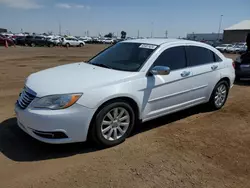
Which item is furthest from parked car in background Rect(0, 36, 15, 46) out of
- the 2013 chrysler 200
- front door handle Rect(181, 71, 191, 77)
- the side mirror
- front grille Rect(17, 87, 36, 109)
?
the side mirror

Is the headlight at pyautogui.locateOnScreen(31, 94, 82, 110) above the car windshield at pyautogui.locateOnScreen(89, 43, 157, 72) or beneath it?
beneath

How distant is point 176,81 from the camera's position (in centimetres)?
468

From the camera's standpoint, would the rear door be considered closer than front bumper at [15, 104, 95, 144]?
No

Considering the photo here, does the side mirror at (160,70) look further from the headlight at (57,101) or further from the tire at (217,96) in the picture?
the tire at (217,96)

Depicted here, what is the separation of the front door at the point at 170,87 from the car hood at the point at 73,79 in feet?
1.52

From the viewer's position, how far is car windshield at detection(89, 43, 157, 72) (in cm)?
444

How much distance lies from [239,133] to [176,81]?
1.46 metres

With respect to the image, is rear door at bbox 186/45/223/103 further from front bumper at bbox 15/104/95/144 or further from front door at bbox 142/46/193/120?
front bumper at bbox 15/104/95/144

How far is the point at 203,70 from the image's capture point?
526 cm

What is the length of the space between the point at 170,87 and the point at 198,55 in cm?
122

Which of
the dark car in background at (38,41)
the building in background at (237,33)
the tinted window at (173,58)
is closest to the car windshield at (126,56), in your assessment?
the tinted window at (173,58)

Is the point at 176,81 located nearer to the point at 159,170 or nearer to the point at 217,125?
the point at 217,125

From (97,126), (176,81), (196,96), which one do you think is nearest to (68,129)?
(97,126)

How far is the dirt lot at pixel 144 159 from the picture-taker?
3.13 metres
